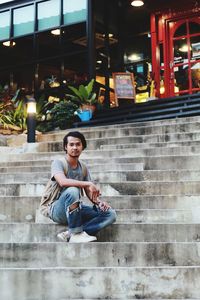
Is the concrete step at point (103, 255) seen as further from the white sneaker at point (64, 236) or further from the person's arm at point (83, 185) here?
the person's arm at point (83, 185)

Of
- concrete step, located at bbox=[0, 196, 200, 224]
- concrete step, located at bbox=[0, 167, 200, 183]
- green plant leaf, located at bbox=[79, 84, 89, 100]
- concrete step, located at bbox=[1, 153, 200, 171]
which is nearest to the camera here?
concrete step, located at bbox=[0, 196, 200, 224]

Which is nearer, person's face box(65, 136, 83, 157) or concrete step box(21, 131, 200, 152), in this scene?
person's face box(65, 136, 83, 157)

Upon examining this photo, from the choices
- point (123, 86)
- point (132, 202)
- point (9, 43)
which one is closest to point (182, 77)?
point (123, 86)

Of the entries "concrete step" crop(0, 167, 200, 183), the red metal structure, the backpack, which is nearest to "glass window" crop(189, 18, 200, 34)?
the red metal structure

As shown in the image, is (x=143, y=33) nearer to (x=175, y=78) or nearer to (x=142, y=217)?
(x=175, y=78)

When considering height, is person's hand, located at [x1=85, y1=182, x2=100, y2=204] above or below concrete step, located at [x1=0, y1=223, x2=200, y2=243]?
above

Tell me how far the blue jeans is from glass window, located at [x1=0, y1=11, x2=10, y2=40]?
35.8 feet

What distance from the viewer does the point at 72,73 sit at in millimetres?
13367

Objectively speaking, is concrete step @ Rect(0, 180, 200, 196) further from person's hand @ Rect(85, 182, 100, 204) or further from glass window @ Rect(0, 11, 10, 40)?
glass window @ Rect(0, 11, 10, 40)

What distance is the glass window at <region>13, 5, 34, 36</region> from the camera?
1420 cm

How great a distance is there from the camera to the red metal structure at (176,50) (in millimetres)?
12750

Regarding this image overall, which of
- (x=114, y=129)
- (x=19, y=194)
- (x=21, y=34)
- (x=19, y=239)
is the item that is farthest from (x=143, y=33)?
(x=19, y=239)

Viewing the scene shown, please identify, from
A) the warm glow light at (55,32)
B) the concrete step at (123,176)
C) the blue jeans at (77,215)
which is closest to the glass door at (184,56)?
the warm glow light at (55,32)

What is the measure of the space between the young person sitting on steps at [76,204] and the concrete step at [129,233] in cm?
13
